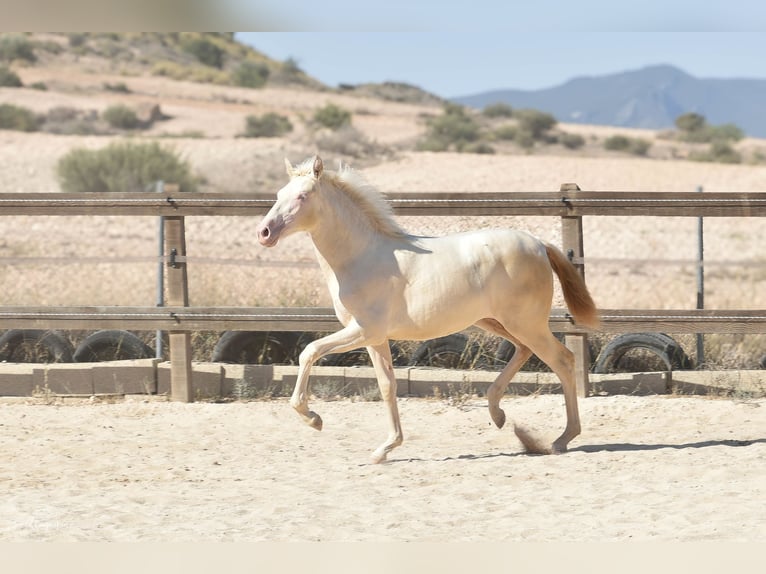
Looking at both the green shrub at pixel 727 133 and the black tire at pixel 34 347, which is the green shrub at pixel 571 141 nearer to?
the green shrub at pixel 727 133

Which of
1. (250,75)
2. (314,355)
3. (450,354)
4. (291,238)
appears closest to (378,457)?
(314,355)

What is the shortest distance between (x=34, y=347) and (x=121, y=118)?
3423 cm

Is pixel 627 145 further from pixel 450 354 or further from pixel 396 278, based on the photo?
pixel 396 278

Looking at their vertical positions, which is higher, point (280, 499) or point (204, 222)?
point (204, 222)

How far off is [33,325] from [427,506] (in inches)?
184

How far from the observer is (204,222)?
20000 mm

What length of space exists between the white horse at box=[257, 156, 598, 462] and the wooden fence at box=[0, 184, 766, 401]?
1.59 metres

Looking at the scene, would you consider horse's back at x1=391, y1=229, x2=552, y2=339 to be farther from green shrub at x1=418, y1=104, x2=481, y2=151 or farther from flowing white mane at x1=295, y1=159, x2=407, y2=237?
green shrub at x1=418, y1=104, x2=481, y2=151

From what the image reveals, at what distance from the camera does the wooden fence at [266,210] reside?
8578mm

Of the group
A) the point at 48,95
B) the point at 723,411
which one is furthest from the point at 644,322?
the point at 48,95

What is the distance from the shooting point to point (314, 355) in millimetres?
6734

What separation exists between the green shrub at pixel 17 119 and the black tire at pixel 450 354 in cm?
3327

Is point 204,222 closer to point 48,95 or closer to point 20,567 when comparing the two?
point 20,567

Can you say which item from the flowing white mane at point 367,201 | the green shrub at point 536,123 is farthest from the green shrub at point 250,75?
the flowing white mane at point 367,201
